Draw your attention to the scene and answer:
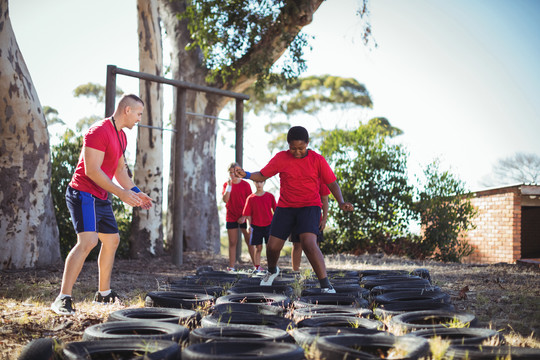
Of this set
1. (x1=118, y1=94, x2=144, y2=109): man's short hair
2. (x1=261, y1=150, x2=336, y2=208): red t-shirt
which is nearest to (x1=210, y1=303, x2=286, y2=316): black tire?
(x1=261, y1=150, x2=336, y2=208): red t-shirt

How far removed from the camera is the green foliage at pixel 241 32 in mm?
14562

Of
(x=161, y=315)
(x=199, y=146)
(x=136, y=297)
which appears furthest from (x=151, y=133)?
(x=161, y=315)

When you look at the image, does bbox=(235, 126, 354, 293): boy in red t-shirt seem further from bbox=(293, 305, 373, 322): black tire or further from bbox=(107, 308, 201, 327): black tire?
bbox=(107, 308, 201, 327): black tire

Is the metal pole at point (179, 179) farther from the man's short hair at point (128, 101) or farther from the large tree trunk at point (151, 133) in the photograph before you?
the man's short hair at point (128, 101)

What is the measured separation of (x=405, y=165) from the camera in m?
15.2

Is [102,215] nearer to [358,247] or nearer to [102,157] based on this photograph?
[102,157]

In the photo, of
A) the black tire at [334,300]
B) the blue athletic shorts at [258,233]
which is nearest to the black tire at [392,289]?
the black tire at [334,300]

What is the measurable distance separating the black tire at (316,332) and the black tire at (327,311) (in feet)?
1.97

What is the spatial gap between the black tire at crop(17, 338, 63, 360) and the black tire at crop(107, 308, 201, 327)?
0.82 metres

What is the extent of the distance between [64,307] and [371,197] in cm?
1094

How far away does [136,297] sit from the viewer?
6277 mm

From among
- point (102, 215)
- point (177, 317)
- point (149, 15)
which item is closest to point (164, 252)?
point (149, 15)

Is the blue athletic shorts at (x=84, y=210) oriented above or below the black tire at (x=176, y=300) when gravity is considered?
above

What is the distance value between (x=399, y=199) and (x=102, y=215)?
10.9 metres
